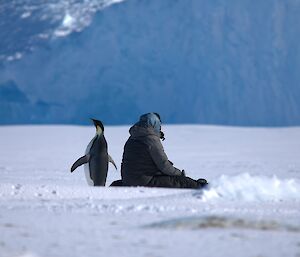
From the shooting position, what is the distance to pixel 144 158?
5844 mm

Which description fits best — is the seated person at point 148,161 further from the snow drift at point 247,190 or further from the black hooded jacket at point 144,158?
the snow drift at point 247,190

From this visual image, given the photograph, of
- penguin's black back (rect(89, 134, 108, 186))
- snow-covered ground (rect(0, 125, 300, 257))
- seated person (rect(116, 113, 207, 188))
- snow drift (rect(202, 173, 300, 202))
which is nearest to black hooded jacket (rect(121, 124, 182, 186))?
seated person (rect(116, 113, 207, 188))

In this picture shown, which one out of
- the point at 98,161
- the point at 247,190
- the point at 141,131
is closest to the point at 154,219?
the point at 247,190

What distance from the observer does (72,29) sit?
2417 centimetres

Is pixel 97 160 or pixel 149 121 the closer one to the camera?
pixel 149 121

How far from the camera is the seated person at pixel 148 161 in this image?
5.79 metres

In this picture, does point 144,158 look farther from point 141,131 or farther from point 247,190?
point 247,190

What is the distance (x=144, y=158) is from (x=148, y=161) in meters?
0.04

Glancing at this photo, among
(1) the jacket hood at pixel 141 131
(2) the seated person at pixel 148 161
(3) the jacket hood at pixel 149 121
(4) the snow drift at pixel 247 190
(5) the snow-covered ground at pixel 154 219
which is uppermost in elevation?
(3) the jacket hood at pixel 149 121

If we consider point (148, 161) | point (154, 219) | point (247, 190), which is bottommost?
point (154, 219)

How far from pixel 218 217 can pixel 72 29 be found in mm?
21321

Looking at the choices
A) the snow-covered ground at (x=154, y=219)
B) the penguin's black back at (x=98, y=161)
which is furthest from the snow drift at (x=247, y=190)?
the penguin's black back at (x=98, y=161)

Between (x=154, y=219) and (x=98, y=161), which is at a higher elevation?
(x=98, y=161)

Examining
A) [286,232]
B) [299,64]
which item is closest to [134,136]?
[286,232]
